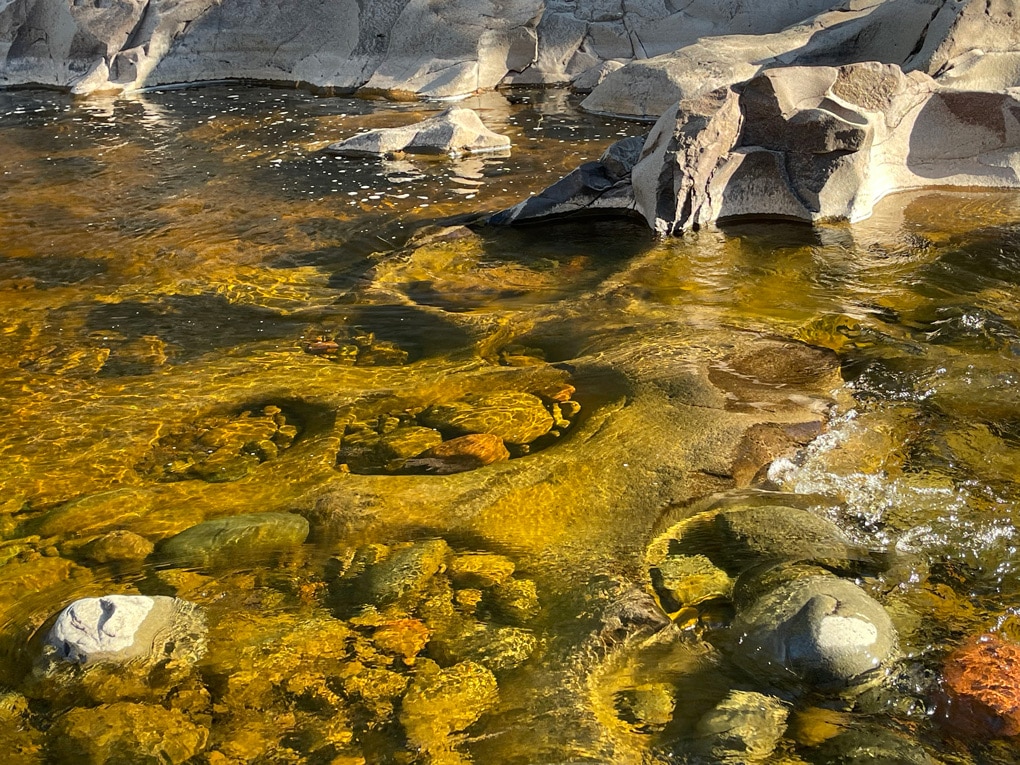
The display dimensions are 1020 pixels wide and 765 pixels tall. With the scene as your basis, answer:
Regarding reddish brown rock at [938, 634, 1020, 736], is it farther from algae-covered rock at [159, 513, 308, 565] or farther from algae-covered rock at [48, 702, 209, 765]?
algae-covered rock at [159, 513, 308, 565]

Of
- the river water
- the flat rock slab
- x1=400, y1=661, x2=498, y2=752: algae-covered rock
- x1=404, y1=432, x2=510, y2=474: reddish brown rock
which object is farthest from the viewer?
the flat rock slab

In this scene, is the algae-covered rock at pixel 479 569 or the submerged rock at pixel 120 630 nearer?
the submerged rock at pixel 120 630

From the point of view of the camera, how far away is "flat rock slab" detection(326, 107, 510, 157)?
33.2 ft

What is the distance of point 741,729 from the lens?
2707 mm

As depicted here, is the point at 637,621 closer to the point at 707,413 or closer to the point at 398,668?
the point at 398,668

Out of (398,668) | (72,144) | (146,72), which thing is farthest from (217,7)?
(398,668)

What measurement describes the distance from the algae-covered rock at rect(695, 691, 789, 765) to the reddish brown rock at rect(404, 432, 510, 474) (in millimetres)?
1666

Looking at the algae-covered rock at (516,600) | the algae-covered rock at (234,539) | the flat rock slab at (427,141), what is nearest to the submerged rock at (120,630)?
the algae-covered rock at (234,539)

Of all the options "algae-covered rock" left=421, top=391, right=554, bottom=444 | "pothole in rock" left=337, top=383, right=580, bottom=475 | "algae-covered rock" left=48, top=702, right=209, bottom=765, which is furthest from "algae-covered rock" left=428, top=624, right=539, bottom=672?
"algae-covered rock" left=421, top=391, right=554, bottom=444

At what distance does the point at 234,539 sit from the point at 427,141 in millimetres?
7315

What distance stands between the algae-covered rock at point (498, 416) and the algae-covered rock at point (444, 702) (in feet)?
5.13

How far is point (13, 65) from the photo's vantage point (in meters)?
15.7

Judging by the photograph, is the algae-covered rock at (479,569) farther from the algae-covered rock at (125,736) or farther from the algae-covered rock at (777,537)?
the algae-covered rock at (125,736)

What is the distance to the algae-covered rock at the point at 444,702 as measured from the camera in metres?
2.73
